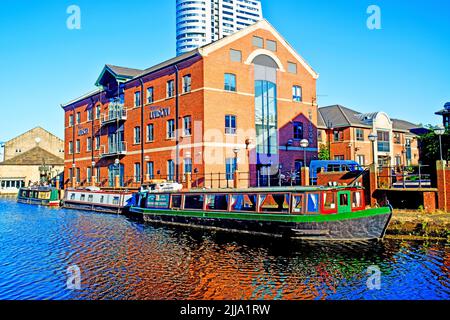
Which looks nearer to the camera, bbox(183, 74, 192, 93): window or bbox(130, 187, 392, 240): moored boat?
bbox(130, 187, 392, 240): moored boat

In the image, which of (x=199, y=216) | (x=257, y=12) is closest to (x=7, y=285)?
(x=199, y=216)

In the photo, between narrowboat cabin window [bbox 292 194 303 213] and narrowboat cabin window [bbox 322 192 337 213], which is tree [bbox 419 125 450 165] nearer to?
narrowboat cabin window [bbox 322 192 337 213]

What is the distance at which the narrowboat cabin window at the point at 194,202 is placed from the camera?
22.3 meters

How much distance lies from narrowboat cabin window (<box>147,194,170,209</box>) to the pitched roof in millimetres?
40333

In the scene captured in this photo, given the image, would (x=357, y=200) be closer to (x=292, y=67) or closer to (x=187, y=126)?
(x=187, y=126)

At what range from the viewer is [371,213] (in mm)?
16672

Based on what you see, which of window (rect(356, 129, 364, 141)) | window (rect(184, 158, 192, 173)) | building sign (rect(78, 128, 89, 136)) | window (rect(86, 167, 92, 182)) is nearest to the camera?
window (rect(184, 158, 192, 173))

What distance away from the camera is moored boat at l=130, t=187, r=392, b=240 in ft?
55.1

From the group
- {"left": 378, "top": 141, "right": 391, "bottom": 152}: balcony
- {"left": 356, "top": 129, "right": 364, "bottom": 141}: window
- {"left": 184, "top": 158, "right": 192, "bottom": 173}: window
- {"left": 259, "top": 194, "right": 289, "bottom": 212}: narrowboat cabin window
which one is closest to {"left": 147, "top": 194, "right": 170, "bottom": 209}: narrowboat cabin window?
{"left": 184, "top": 158, "right": 192, "bottom": 173}: window

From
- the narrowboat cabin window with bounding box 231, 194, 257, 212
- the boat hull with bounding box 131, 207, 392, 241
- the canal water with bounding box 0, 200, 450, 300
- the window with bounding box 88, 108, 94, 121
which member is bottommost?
the canal water with bounding box 0, 200, 450, 300

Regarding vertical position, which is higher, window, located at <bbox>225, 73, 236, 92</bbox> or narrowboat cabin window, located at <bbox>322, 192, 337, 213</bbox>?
window, located at <bbox>225, 73, 236, 92</bbox>

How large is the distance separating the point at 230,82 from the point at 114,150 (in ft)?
50.1

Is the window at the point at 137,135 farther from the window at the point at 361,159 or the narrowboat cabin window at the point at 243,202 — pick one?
the window at the point at 361,159

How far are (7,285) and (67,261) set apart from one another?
3.09 metres
